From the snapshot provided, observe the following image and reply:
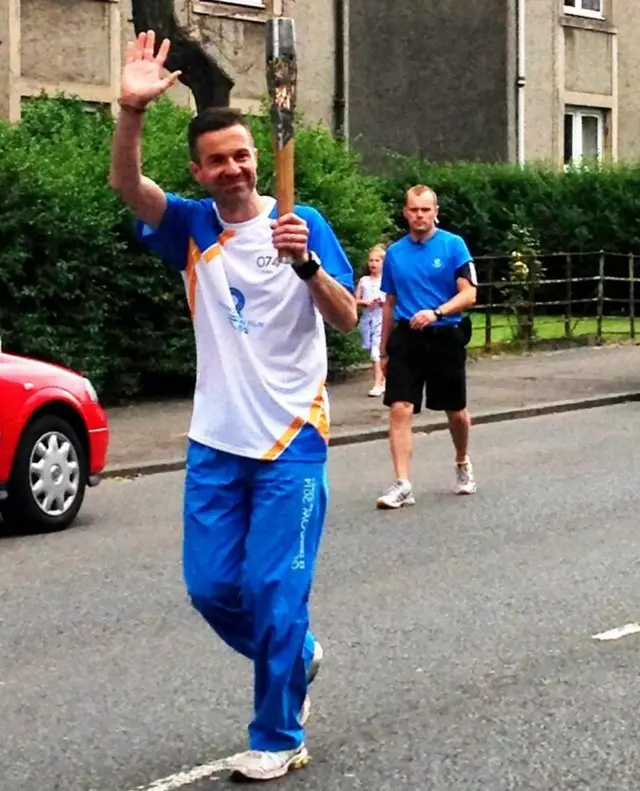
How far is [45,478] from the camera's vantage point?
1033 cm

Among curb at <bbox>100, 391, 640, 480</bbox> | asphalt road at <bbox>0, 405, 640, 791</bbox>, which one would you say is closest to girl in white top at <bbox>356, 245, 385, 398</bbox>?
curb at <bbox>100, 391, 640, 480</bbox>

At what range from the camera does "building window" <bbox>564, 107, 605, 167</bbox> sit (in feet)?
113

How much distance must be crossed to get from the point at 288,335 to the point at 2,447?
16.8 feet

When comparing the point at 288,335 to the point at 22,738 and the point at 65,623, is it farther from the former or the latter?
the point at 65,623

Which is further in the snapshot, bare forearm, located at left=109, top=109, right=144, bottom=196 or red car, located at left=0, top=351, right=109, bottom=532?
red car, located at left=0, top=351, right=109, bottom=532

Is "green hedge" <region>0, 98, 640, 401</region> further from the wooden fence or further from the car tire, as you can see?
the car tire

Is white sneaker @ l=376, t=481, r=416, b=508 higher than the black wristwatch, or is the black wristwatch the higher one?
the black wristwatch

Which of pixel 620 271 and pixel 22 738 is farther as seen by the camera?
pixel 620 271

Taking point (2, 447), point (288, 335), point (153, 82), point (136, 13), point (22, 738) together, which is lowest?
point (22, 738)

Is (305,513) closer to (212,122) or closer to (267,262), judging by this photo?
(267,262)

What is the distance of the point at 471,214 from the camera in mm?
29703

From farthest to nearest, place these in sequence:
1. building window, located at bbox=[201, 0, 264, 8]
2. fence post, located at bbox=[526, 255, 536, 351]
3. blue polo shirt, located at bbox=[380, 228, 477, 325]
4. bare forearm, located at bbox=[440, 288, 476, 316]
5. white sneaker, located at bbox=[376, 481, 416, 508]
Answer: building window, located at bbox=[201, 0, 264, 8] < fence post, located at bbox=[526, 255, 536, 351] < white sneaker, located at bbox=[376, 481, 416, 508] < blue polo shirt, located at bbox=[380, 228, 477, 325] < bare forearm, located at bbox=[440, 288, 476, 316]

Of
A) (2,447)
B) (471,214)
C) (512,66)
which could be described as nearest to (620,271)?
(471,214)

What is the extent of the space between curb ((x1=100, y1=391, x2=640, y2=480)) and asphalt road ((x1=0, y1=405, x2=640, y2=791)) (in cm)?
193
